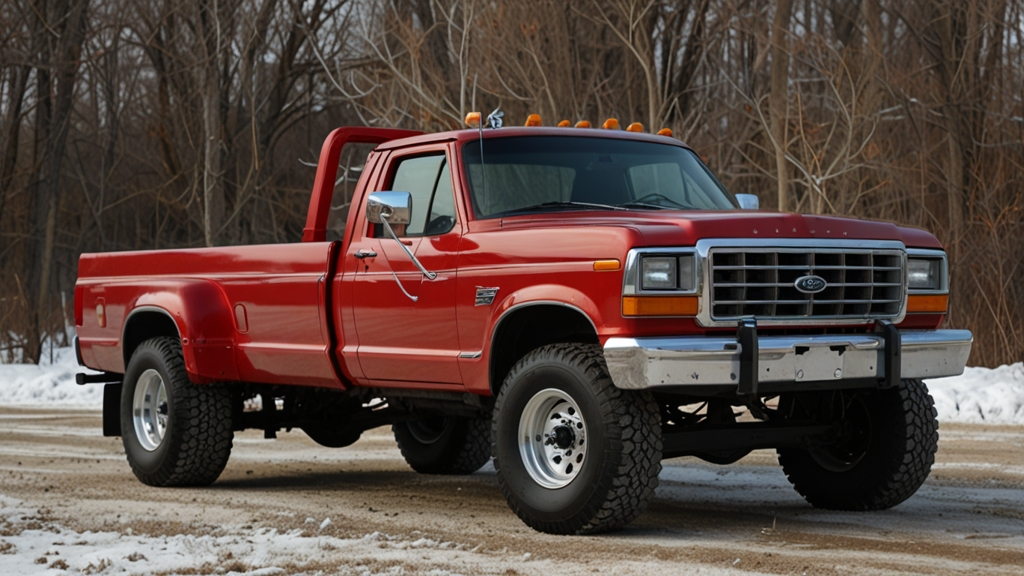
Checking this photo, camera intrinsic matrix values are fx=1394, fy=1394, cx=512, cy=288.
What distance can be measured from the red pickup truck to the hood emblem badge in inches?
0.9

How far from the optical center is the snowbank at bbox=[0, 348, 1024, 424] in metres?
13.3

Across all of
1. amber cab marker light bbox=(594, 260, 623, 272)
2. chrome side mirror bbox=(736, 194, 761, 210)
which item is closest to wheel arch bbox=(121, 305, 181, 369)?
chrome side mirror bbox=(736, 194, 761, 210)

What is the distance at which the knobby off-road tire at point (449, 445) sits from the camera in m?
10.2

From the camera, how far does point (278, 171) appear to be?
30281 mm

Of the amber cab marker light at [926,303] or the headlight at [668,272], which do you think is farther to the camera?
the amber cab marker light at [926,303]

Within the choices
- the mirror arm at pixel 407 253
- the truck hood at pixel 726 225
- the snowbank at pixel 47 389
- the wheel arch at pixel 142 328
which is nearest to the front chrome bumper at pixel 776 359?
the truck hood at pixel 726 225

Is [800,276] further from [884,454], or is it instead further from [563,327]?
[884,454]

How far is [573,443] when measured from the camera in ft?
22.9

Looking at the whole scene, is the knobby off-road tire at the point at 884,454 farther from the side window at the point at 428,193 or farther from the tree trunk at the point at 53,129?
the tree trunk at the point at 53,129

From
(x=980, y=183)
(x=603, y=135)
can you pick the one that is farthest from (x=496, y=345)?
(x=980, y=183)

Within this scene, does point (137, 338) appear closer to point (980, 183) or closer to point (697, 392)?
point (697, 392)

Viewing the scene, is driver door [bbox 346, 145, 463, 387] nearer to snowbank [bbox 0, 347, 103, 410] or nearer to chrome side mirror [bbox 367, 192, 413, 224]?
chrome side mirror [bbox 367, 192, 413, 224]

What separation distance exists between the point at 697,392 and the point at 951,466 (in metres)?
4.26

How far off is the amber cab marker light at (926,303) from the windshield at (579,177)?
134 cm
